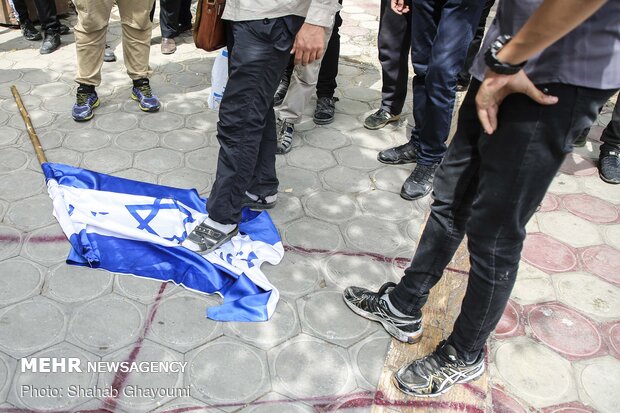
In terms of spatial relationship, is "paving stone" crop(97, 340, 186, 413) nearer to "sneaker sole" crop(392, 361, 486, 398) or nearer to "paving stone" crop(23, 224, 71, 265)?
"paving stone" crop(23, 224, 71, 265)

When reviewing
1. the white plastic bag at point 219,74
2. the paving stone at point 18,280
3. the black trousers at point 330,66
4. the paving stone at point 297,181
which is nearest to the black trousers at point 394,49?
the black trousers at point 330,66

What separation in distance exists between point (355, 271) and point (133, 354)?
1088 millimetres

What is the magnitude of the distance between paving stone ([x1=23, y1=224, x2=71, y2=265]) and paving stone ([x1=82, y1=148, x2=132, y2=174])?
57 cm

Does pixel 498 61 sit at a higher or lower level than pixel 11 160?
higher

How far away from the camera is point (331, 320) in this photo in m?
2.25

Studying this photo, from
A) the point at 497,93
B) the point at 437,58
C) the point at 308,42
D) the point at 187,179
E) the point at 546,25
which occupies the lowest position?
the point at 187,179

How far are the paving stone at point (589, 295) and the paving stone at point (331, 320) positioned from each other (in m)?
1.02

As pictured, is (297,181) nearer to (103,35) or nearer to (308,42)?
(308,42)

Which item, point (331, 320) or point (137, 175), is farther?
→ point (137, 175)

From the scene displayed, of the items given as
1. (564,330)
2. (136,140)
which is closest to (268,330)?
(564,330)

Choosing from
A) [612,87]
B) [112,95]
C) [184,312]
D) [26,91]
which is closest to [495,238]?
[612,87]

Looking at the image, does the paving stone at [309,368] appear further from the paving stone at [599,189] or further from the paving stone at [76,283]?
the paving stone at [599,189]

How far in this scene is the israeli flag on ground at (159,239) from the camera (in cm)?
231

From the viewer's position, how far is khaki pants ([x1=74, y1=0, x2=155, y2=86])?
331cm
